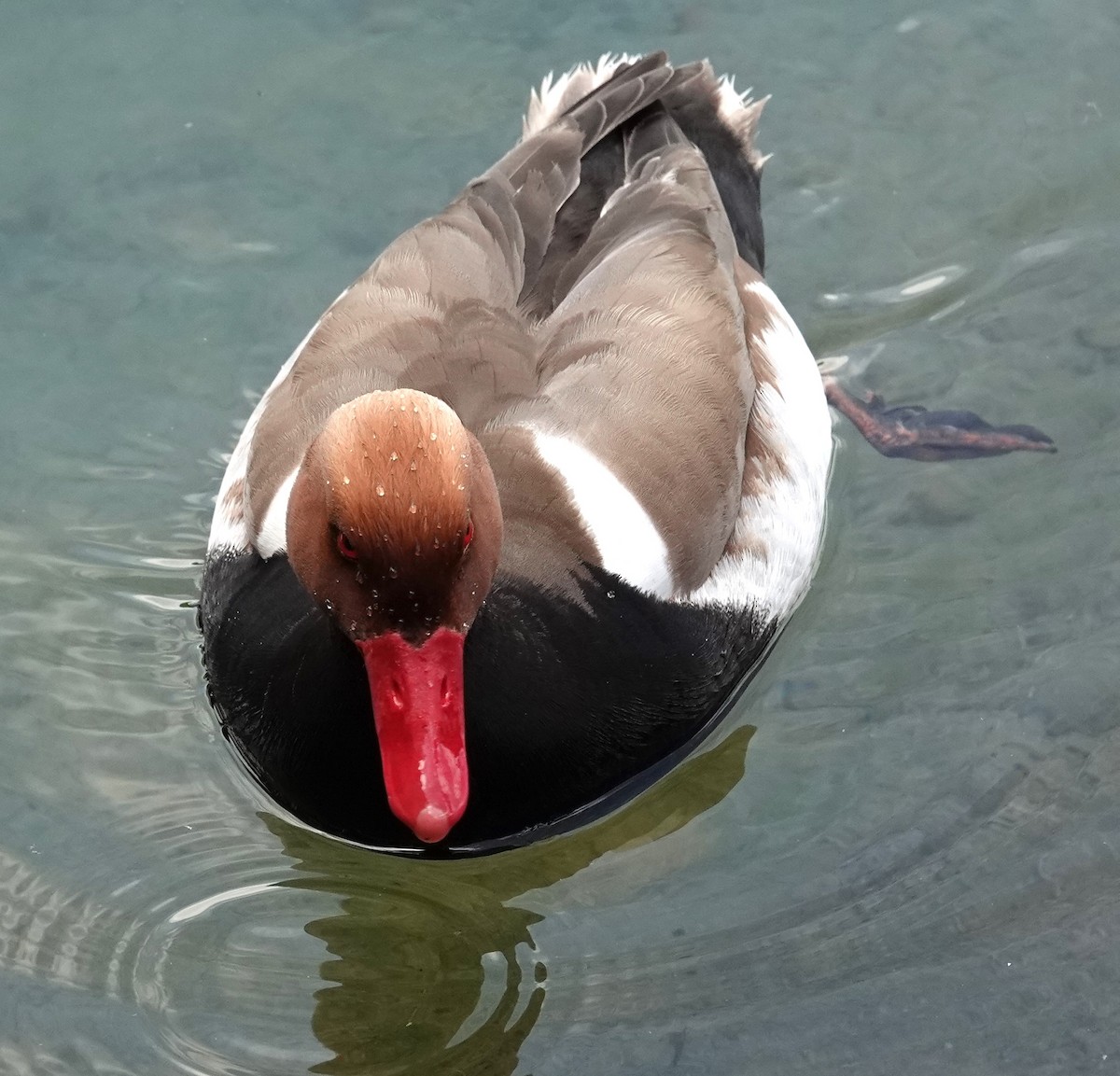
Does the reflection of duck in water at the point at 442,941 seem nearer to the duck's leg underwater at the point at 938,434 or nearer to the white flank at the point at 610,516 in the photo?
the white flank at the point at 610,516

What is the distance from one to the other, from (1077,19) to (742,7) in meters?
1.23

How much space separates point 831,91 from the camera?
6.51 m

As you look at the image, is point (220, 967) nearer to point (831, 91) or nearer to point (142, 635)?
point (142, 635)

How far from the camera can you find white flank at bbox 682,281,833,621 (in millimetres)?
4664

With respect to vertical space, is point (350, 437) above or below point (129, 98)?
above

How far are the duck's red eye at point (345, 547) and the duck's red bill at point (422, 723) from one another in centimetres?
19

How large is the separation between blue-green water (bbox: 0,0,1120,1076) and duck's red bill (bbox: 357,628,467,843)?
538mm

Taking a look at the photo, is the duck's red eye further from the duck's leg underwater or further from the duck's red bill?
the duck's leg underwater

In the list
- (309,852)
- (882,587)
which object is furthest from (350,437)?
(882,587)

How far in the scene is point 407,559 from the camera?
350 cm

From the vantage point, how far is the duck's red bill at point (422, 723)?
3.68 metres

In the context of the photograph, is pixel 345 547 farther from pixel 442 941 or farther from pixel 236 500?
pixel 236 500

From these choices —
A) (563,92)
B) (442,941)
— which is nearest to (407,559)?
(442,941)

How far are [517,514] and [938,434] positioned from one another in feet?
5.95
